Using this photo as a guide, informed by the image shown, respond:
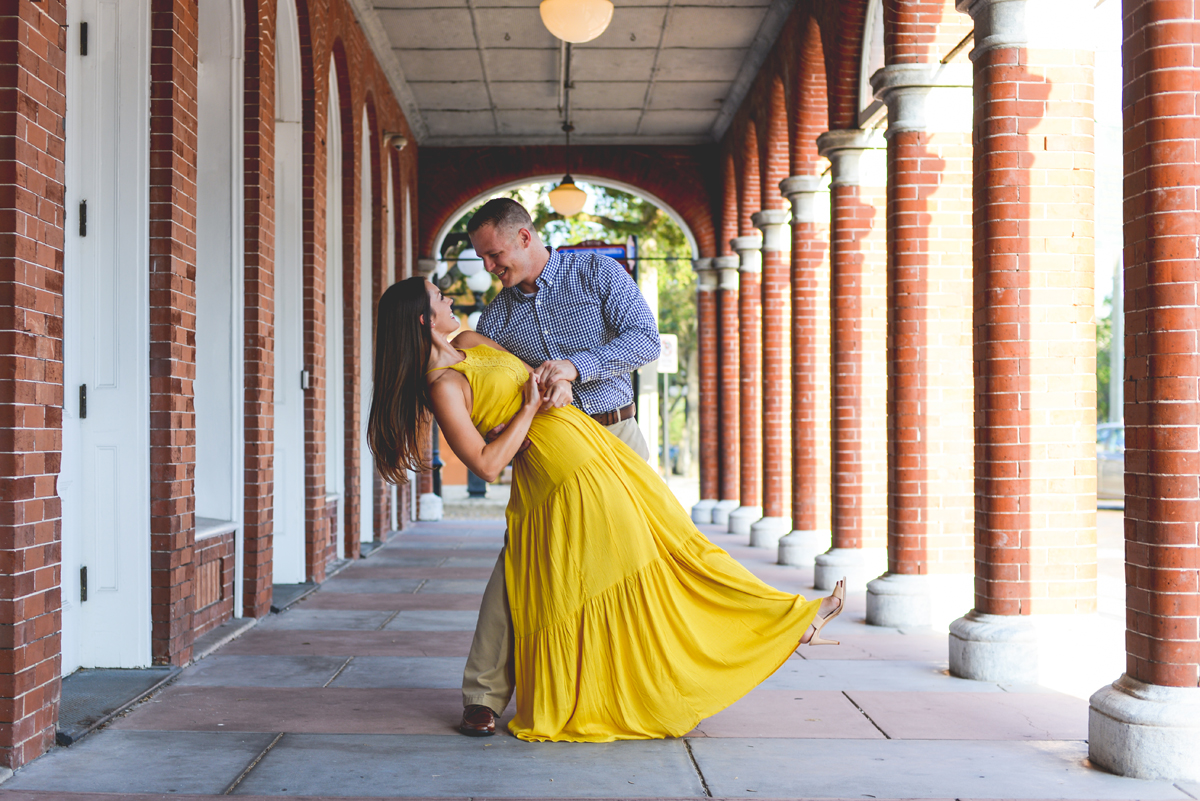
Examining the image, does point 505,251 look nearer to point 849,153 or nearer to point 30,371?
point 30,371

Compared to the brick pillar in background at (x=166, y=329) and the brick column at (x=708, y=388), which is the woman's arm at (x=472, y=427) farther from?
the brick column at (x=708, y=388)

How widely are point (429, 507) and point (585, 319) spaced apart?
1156 cm

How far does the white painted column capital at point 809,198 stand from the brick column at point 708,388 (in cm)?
578

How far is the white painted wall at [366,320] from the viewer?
1108 cm

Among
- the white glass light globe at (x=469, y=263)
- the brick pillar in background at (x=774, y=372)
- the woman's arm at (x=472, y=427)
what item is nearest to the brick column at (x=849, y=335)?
the brick pillar in background at (x=774, y=372)

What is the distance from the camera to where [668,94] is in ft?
43.9

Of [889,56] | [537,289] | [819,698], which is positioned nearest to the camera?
[537,289]

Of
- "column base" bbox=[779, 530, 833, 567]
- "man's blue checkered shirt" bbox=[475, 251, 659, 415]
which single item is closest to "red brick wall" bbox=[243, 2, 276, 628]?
"man's blue checkered shirt" bbox=[475, 251, 659, 415]

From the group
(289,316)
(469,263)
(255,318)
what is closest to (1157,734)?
(255,318)

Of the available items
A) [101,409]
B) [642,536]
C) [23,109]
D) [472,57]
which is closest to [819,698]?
[642,536]

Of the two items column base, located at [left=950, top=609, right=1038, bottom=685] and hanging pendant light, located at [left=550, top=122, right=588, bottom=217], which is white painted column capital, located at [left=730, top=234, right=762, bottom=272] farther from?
column base, located at [left=950, top=609, right=1038, bottom=685]

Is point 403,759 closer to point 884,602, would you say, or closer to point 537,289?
point 537,289

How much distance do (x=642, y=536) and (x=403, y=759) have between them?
1.13 meters

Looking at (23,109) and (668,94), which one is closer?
(23,109)
